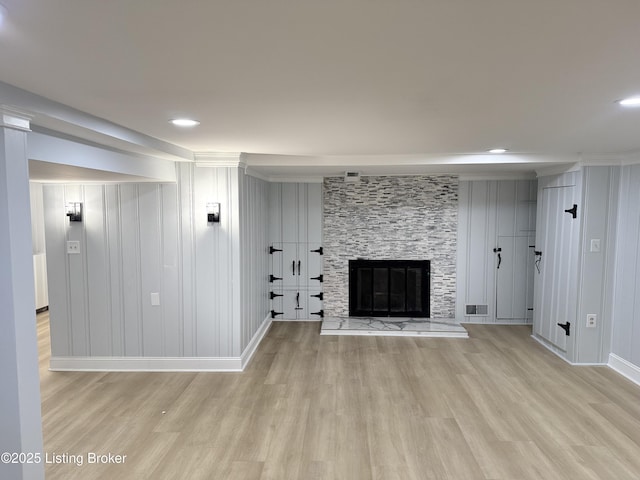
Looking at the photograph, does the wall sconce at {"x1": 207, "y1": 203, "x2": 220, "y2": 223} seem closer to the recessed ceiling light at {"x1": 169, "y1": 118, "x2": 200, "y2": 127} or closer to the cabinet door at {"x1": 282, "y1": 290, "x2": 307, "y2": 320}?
the recessed ceiling light at {"x1": 169, "y1": 118, "x2": 200, "y2": 127}

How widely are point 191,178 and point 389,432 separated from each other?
303 cm

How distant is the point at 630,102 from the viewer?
207cm

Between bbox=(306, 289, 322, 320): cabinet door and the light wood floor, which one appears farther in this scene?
bbox=(306, 289, 322, 320): cabinet door

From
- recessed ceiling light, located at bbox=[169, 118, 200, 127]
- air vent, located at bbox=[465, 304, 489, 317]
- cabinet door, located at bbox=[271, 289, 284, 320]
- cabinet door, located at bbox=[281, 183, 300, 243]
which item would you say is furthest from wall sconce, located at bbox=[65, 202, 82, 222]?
air vent, located at bbox=[465, 304, 489, 317]

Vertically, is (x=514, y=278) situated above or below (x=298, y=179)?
below

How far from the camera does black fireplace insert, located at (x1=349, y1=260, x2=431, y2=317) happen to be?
6070 mm

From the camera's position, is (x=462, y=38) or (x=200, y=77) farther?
(x=200, y=77)

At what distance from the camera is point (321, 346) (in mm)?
5031

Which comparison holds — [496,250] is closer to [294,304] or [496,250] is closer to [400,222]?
[400,222]

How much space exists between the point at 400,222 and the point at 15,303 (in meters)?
4.97

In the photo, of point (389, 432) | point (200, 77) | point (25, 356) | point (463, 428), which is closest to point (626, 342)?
point (463, 428)

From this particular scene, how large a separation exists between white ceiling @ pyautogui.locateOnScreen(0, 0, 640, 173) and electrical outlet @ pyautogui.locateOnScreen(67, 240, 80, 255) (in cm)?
222

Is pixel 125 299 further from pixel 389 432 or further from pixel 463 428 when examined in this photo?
pixel 463 428

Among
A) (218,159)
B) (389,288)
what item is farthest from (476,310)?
(218,159)
